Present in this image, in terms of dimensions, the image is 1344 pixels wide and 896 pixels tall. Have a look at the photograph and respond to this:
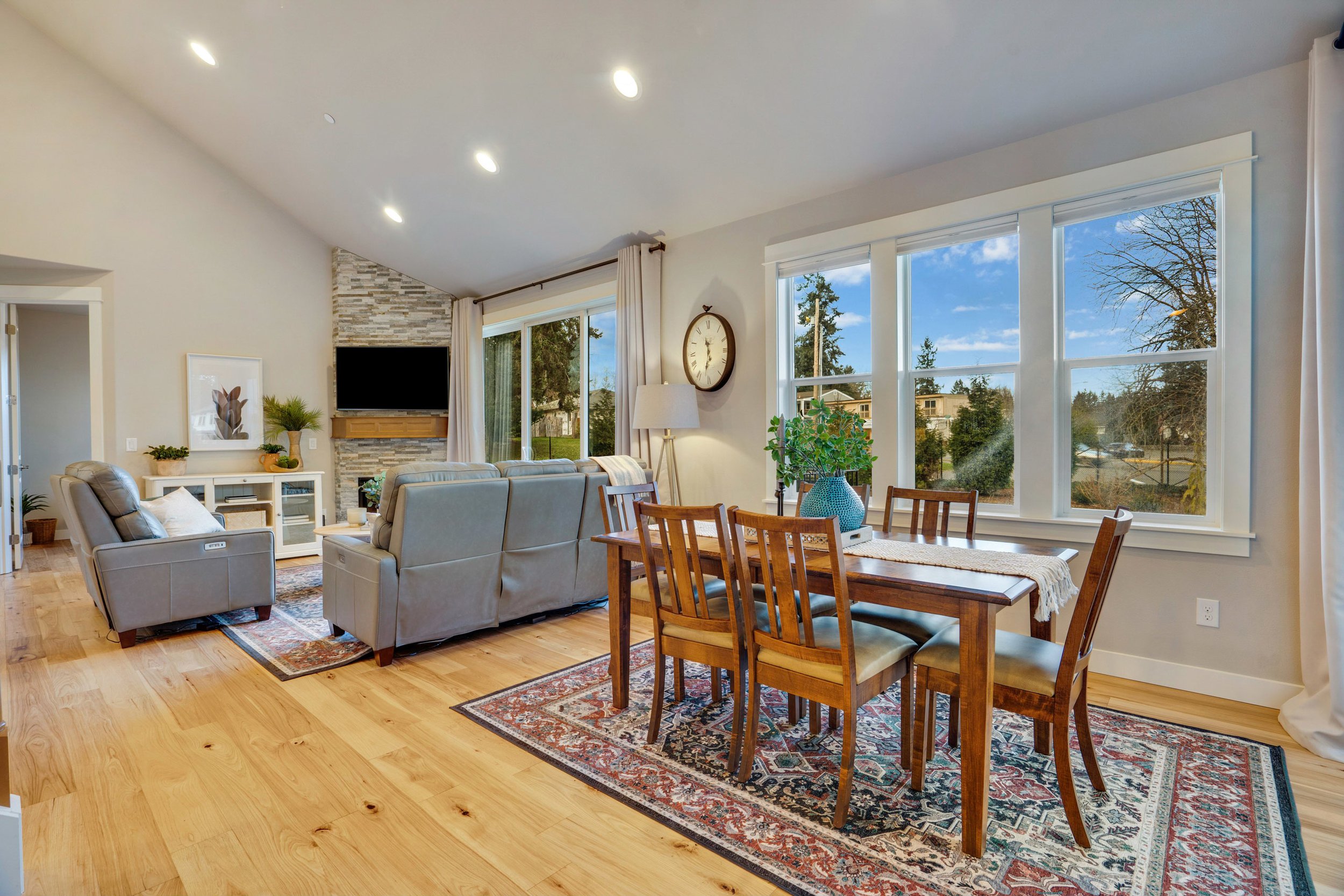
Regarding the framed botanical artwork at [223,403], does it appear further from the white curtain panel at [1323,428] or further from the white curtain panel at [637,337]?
the white curtain panel at [1323,428]

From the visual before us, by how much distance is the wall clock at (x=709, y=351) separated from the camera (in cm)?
457

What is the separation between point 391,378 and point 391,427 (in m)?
0.55

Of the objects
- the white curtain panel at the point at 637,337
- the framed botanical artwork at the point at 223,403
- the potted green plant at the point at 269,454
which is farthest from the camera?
the potted green plant at the point at 269,454

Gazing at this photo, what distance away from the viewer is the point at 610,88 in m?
3.78

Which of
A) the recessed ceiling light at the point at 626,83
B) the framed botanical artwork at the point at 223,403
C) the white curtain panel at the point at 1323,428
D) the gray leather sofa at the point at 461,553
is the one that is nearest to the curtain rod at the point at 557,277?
the recessed ceiling light at the point at 626,83

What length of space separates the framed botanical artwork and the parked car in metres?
7.23

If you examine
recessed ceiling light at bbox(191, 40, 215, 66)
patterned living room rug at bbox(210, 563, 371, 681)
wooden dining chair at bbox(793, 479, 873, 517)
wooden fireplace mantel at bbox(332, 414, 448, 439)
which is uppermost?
recessed ceiling light at bbox(191, 40, 215, 66)

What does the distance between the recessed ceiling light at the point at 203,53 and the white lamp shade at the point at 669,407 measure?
4.14 m

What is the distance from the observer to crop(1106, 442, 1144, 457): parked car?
10.0 feet

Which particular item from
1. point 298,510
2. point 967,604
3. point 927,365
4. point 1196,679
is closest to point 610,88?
point 927,365

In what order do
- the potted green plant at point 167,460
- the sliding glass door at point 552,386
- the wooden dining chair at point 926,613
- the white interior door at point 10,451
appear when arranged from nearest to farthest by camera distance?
the wooden dining chair at point 926,613, the white interior door at point 10,451, the potted green plant at point 167,460, the sliding glass door at point 552,386

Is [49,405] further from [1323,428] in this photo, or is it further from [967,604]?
[1323,428]

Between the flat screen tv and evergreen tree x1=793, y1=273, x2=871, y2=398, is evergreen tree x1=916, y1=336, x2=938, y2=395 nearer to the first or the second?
evergreen tree x1=793, y1=273, x2=871, y2=398

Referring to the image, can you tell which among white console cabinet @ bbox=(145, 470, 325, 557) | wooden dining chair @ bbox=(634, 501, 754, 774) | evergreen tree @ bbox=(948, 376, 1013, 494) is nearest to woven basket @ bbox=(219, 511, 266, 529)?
white console cabinet @ bbox=(145, 470, 325, 557)
